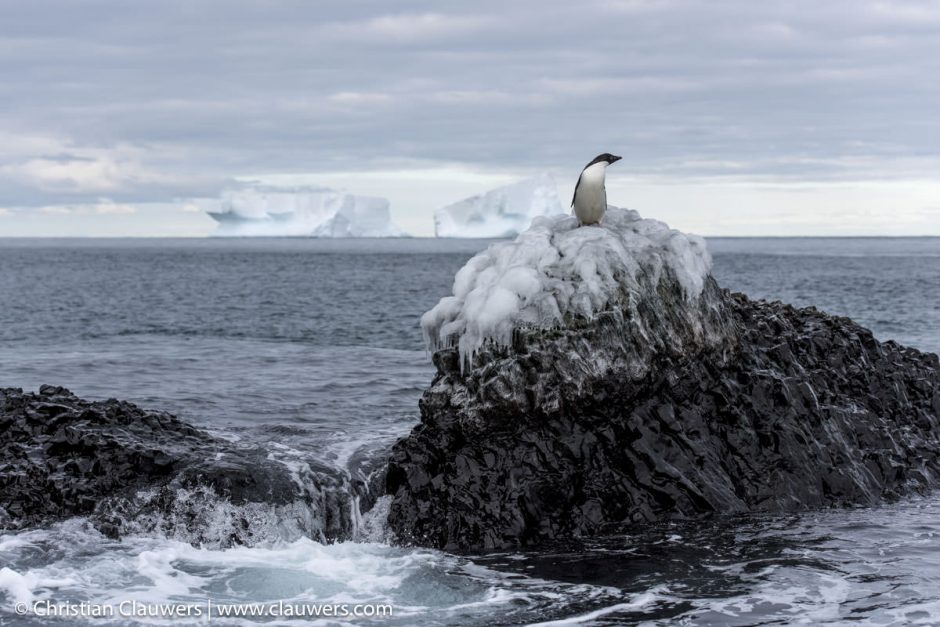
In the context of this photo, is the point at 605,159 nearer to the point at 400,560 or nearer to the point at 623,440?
the point at 623,440

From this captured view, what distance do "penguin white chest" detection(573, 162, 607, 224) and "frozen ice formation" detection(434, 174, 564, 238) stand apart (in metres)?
145

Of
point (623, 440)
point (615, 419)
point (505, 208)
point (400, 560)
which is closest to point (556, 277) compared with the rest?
point (615, 419)

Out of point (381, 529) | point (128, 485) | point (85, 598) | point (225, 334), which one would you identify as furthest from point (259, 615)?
point (225, 334)

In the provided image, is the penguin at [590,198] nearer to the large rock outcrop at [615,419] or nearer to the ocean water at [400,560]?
the large rock outcrop at [615,419]

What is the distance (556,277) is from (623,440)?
2365 millimetres

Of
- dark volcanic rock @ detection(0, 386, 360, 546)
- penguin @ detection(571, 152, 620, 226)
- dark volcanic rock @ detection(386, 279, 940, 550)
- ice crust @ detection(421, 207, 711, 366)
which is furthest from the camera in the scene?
penguin @ detection(571, 152, 620, 226)

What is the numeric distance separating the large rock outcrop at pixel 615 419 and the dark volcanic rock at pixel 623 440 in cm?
2

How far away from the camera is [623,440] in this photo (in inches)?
526

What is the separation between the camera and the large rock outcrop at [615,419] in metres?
12.9

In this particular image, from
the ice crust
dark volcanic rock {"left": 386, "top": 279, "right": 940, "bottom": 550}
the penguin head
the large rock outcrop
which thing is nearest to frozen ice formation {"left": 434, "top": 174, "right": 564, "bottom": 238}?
the penguin head

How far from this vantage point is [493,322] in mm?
13281

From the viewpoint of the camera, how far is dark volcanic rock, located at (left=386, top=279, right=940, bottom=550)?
12781mm

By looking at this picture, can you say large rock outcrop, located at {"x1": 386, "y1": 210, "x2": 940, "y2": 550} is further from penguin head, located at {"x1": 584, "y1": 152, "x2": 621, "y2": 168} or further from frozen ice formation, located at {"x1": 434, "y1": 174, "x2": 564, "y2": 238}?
frozen ice formation, located at {"x1": 434, "y1": 174, "x2": 564, "y2": 238}

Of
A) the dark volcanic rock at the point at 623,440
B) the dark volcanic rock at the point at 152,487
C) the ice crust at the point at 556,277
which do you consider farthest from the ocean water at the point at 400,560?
the ice crust at the point at 556,277
